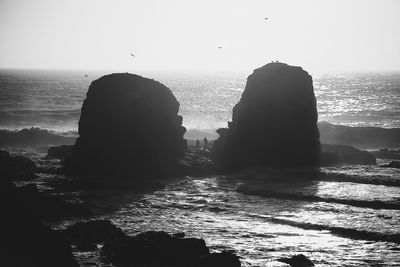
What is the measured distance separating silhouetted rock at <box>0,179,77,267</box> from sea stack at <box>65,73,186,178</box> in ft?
84.1

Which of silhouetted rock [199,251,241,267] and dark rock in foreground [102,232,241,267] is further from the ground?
silhouetted rock [199,251,241,267]

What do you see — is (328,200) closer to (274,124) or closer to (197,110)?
(274,124)

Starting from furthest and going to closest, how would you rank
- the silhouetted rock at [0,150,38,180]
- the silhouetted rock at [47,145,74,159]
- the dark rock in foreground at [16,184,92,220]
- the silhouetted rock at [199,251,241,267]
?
the silhouetted rock at [47,145,74,159] → the silhouetted rock at [0,150,38,180] → the dark rock in foreground at [16,184,92,220] → the silhouetted rock at [199,251,241,267]

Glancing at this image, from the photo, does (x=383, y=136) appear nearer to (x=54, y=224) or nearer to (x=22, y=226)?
(x=54, y=224)

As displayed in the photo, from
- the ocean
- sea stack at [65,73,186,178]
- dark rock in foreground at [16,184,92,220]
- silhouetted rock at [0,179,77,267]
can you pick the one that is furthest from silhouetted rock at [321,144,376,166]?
silhouetted rock at [0,179,77,267]

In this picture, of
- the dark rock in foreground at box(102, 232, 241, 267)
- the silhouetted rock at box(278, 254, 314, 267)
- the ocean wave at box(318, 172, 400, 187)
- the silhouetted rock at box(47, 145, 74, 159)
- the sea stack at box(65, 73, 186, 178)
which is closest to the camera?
the dark rock in foreground at box(102, 232, 241, 267)

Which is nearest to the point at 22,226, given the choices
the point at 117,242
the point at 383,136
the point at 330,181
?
the point at 117,242

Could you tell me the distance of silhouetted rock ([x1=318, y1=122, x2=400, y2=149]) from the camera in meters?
72.1

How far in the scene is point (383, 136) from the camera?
7419 cm

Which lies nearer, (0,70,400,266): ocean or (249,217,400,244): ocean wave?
(0,70,400,266): ocean

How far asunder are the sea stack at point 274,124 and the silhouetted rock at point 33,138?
28.0 meters

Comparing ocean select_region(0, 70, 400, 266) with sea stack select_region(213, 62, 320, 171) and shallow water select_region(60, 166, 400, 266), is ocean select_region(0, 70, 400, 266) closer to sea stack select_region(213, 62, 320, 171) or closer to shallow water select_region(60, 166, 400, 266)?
shallow water select_region(60, 166, 400, 266)

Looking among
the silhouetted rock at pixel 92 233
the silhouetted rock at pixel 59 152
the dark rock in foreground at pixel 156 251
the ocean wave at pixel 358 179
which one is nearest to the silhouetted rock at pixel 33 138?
the silhouetted rock at pixel 59 152

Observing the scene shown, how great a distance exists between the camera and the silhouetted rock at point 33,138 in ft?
221
